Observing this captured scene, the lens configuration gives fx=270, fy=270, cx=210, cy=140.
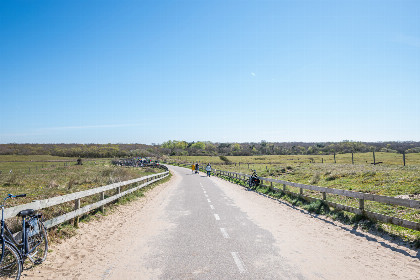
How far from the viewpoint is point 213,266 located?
5.41 metres

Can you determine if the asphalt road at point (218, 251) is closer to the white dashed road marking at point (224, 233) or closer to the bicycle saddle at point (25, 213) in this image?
the white dashed road marking at point (224, 233)

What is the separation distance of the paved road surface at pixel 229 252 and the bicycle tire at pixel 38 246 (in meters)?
0.22

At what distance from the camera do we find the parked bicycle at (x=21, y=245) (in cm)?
457

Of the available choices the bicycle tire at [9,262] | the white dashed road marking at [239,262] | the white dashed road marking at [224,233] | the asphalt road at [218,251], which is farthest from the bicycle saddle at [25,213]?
the white dashed road marking at [224,233]

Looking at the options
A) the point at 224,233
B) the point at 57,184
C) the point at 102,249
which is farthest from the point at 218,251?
the point at 57,184

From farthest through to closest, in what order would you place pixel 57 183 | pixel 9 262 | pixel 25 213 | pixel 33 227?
1. pixel 57 183
2. pixel 33 227
3. pixel 25 213
4. pixel 9 262

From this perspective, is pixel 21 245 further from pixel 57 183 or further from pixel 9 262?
pixel 57 183

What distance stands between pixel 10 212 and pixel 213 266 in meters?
4.14

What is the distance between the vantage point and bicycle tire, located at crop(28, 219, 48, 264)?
5.43m

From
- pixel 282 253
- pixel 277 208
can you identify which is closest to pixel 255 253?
pixel 282 253

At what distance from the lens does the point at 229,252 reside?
6.29 meters

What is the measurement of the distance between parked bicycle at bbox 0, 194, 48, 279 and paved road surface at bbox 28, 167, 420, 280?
1.13ft

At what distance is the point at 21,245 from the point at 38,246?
873 mm

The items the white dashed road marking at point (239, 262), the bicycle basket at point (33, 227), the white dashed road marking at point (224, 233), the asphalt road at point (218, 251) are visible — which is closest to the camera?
the asphalt road at point (218, 251)
